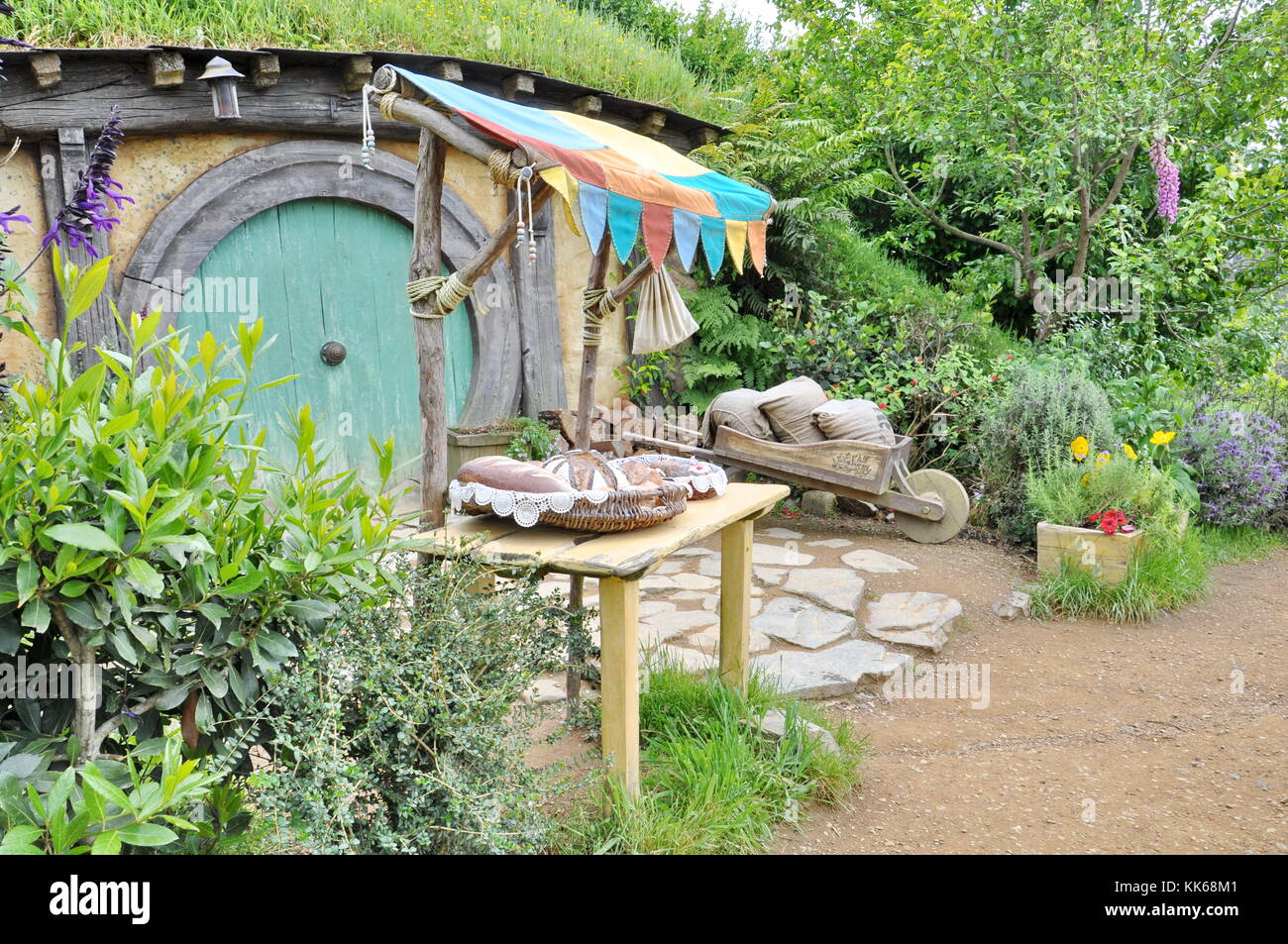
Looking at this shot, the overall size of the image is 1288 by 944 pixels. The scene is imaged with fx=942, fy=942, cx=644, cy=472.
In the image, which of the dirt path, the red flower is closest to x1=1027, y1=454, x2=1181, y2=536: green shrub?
the red flower

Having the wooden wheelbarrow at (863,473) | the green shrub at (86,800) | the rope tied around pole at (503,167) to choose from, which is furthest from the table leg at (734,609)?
the wooden wheelbarrow at (863,473)

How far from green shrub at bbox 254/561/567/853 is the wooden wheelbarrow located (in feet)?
13.6

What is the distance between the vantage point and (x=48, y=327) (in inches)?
220

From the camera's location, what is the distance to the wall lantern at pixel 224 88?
5.34 meters

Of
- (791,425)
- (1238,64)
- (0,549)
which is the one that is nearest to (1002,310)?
(1238,64)

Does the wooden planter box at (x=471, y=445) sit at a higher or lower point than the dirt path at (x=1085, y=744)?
higher

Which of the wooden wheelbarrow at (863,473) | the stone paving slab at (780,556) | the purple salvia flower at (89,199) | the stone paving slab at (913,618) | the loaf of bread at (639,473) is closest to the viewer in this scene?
the purple salvia flower at (89,199)

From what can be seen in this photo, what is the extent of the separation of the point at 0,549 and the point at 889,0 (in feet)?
33.5

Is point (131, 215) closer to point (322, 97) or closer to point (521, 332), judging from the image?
point (322, 97)

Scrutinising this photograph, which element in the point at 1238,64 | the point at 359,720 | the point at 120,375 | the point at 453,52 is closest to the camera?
the point at 120,375

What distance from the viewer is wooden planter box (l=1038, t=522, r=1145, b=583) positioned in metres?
5.54

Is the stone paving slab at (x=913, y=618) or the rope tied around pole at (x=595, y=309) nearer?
the rope tied around pole at (x=595, y=309)

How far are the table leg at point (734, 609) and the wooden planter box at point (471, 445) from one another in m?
3.69

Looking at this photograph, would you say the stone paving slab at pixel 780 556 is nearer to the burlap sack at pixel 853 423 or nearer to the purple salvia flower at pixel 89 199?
the burlap sack at pixel 853 423
